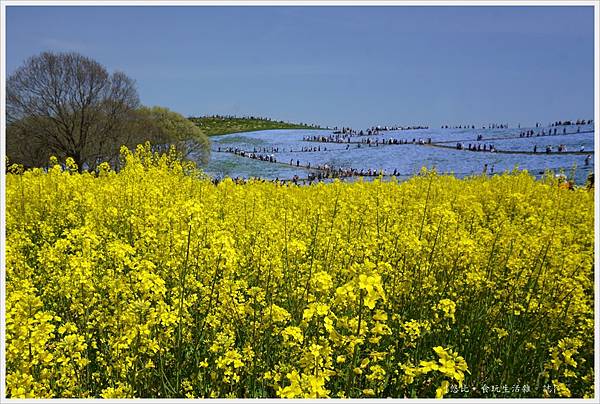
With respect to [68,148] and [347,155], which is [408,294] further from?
[68,148]

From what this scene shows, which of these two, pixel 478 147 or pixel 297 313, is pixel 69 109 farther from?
pixel 297 313

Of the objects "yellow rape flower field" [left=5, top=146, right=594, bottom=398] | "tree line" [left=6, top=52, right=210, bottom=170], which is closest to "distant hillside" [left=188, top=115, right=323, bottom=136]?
"tree line" [left=6, top=52, right=210, bottom=170]

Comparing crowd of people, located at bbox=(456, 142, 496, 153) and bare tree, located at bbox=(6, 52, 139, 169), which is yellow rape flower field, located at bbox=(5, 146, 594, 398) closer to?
crowd of people, located at bbox=(456, 142, 496, 153)

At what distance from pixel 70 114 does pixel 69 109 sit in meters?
0.28

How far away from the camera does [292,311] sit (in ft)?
10.9

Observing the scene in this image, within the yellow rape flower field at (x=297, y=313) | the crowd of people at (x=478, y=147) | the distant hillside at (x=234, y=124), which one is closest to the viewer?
the yellow rape flower field at (x=297, y=313)

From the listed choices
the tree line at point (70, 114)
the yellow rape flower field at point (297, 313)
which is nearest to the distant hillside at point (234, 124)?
the tree line at point (70, 114)

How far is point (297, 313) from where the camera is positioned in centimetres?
321

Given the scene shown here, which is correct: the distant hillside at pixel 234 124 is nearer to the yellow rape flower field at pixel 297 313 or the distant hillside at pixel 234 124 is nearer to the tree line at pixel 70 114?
the tree line at pixel 70 114

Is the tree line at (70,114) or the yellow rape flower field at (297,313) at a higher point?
the tree line at (70,114)

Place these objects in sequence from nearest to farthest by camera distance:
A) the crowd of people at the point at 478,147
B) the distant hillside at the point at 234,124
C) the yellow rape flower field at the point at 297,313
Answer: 1. the yellow rape flower field at the point at 297,313
2. the crowd of people at the point at 478,147
3. the distant hillside at the point at 234,124

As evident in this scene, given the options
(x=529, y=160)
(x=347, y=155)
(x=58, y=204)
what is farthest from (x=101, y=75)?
(x=529, y=160)

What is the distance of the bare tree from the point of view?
20.1 metres

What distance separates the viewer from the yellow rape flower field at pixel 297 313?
2443mm
